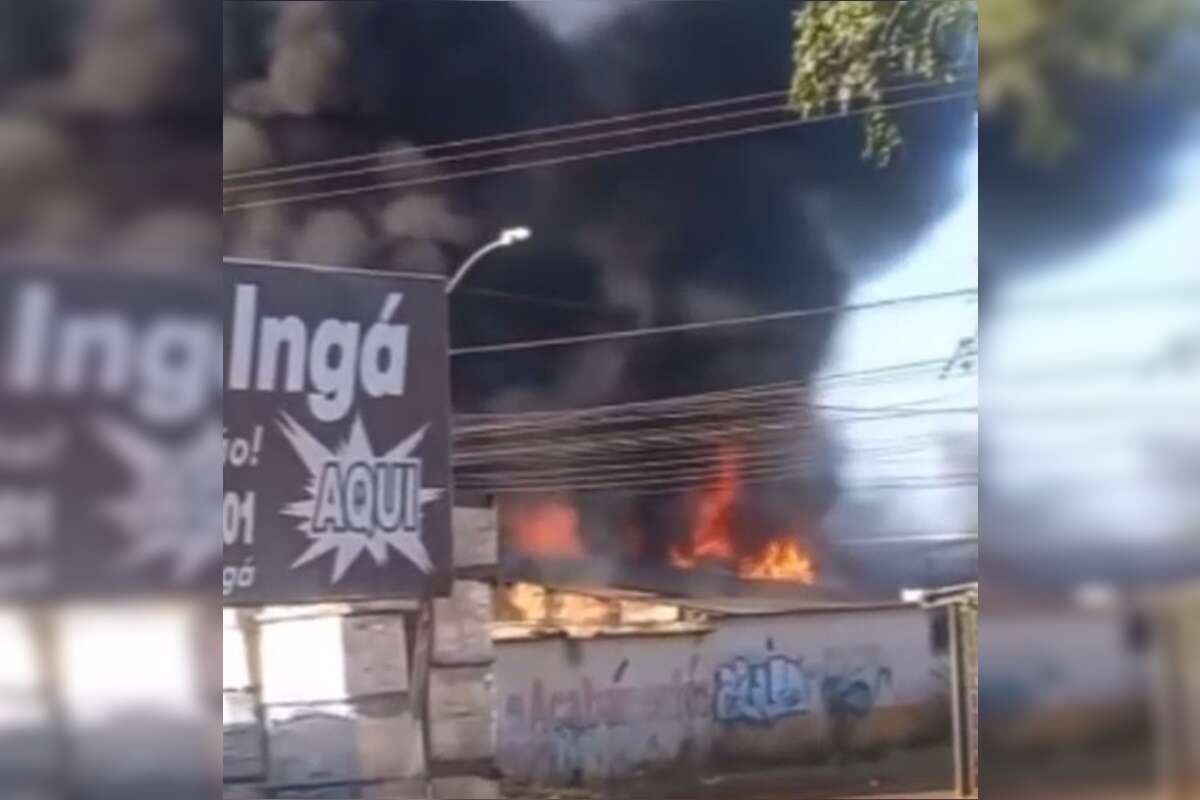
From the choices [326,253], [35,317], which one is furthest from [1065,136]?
[35,317]

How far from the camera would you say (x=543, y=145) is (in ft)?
11.6

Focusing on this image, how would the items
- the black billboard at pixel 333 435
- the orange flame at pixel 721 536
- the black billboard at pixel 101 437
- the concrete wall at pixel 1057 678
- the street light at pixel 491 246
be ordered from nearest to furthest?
the black billboard at pixel 101 437 → the black billboard at pixel 333 435 → the street light at pixel 491 246 → the orange flame at pixel 721 536 → the concrete wall at pixel 1057 678

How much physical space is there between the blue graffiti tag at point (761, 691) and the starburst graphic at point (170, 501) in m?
1.04

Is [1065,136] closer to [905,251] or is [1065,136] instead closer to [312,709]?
[905,251]

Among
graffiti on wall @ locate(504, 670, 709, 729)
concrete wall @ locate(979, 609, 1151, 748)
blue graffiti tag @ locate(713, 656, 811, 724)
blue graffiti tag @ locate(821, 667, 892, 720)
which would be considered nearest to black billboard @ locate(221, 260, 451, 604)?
graffiti on wall @ locate(504, 670, 709, 729)

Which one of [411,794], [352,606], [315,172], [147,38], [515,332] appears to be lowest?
[411,794]

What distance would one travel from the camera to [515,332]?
3.52m

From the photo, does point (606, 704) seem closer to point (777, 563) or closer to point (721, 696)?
point (721, 696)

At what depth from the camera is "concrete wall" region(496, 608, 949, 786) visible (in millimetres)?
3527

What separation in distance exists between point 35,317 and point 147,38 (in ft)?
1.84

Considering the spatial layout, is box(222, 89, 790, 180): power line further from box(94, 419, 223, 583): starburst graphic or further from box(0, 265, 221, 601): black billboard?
box(94, 419, 223, 583): starburst graphic

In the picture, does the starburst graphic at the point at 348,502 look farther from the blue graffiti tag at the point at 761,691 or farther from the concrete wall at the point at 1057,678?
the concrete wall at the point at 1057,678

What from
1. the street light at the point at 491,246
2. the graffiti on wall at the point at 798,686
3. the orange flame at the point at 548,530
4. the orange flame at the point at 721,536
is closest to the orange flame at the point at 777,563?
the orange flame at the point at 721,536

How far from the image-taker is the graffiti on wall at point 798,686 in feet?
11.9
